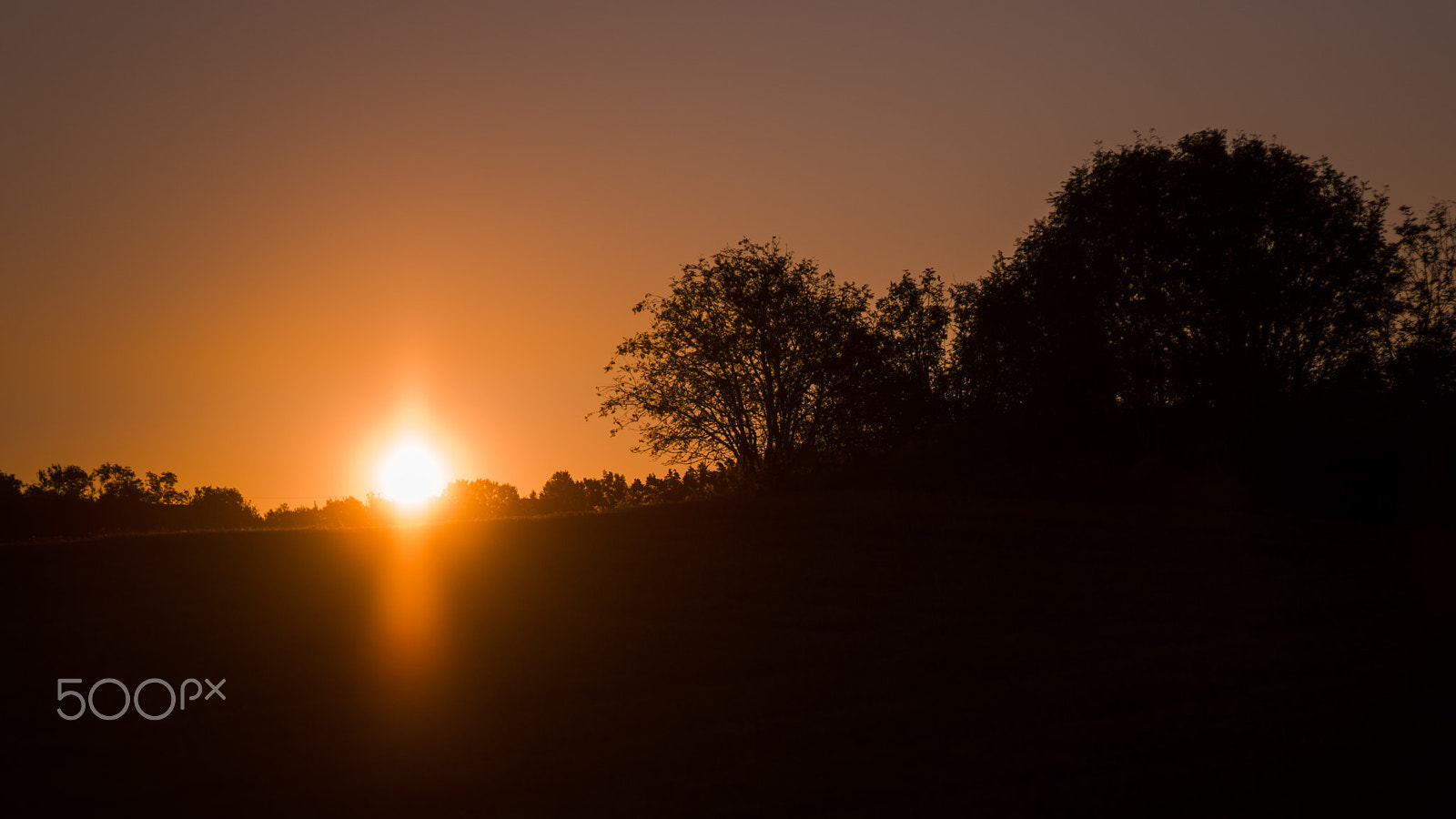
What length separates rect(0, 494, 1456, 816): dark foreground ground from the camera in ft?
26.3

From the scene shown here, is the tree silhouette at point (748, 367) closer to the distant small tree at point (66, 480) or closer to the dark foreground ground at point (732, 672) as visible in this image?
the dark foreground ground at point (732, 672)

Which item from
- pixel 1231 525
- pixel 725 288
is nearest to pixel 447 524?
pixel 725 288

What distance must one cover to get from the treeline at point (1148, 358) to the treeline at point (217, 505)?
10.9ft

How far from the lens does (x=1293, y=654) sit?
485 inches

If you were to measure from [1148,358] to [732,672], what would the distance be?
88.3 ft

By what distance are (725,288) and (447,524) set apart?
58.3 ft

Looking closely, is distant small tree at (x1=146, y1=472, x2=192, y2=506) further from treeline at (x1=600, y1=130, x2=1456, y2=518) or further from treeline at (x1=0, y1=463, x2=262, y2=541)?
treeline at (x1=600, y1=130, x2=1456, y2=518)

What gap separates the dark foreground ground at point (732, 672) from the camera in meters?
8.02

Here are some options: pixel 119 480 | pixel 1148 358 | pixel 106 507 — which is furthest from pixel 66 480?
pixel 1148 358

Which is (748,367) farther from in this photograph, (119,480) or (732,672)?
(119,480)

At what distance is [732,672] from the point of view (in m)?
12.2

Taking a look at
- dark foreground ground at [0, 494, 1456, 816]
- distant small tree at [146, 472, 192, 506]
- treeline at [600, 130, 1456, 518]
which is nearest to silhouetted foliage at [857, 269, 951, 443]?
treeline at [600, 130, 1456, 518]

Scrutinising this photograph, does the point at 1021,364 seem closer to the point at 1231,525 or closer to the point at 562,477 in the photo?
the point at 1231,525

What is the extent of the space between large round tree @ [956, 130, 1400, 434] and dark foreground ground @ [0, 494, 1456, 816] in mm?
11074
